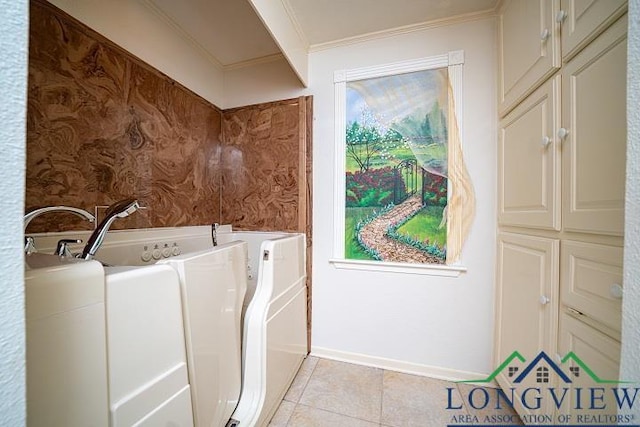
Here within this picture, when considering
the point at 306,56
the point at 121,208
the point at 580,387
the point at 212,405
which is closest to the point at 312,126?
the point at 306,56

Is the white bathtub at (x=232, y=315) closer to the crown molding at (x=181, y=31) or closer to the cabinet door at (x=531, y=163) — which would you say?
the cabinet door at (x=531, y=163)

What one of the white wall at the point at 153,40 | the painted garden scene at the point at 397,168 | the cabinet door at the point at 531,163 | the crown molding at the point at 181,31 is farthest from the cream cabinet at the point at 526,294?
the crown molding at the point at 181,31

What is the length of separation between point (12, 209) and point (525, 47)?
1.88 metres

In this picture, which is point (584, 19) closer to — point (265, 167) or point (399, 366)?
point (265, 167)

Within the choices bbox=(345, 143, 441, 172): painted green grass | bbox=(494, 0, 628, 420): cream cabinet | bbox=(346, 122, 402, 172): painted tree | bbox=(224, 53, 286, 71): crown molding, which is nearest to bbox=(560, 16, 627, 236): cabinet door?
bbox=(494, 0, 628, 420): cream cabinet

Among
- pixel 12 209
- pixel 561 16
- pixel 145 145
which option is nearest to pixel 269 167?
pixel 145 145

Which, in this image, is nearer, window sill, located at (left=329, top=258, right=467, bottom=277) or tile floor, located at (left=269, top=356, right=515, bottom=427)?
tile floor, located at (left=269, top=356, right=515, bottom=427)

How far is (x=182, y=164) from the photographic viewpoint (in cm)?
168

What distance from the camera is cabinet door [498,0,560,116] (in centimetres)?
98

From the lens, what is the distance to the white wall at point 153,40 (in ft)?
3.93

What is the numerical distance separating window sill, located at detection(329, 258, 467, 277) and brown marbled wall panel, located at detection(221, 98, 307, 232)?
1.35 ft

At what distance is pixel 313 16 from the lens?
4.98 ft

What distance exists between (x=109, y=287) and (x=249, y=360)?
774 millimetres

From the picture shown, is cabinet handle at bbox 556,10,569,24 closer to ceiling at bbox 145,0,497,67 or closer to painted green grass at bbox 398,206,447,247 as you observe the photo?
ceiling at bbox 145,0,497,67
